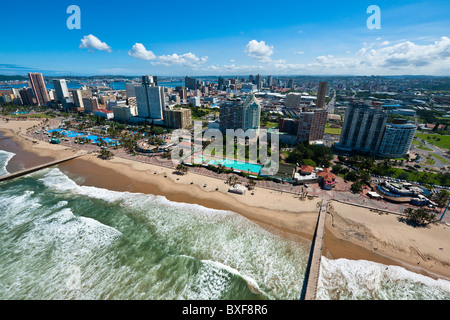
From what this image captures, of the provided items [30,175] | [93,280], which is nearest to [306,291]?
[93,280]

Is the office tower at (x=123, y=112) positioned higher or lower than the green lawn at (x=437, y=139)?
higher

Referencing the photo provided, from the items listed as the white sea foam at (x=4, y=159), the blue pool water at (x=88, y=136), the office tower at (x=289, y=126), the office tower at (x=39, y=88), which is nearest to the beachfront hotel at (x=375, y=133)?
the office tower at (x=289, y=126)

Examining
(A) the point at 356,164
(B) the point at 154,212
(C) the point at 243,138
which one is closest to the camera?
(B) the point at 154,212

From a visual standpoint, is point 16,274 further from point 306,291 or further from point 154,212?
point 306,291

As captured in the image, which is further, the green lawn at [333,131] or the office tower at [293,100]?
the office tower at [293,100]

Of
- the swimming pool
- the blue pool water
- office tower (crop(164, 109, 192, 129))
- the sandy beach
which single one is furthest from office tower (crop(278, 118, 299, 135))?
the blue pool water

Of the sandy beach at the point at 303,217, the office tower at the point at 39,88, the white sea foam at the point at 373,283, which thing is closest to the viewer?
the white sea foam at the point at 373,283

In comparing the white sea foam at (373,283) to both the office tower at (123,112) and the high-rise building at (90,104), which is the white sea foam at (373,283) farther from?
the high-rise building at (90,104)
